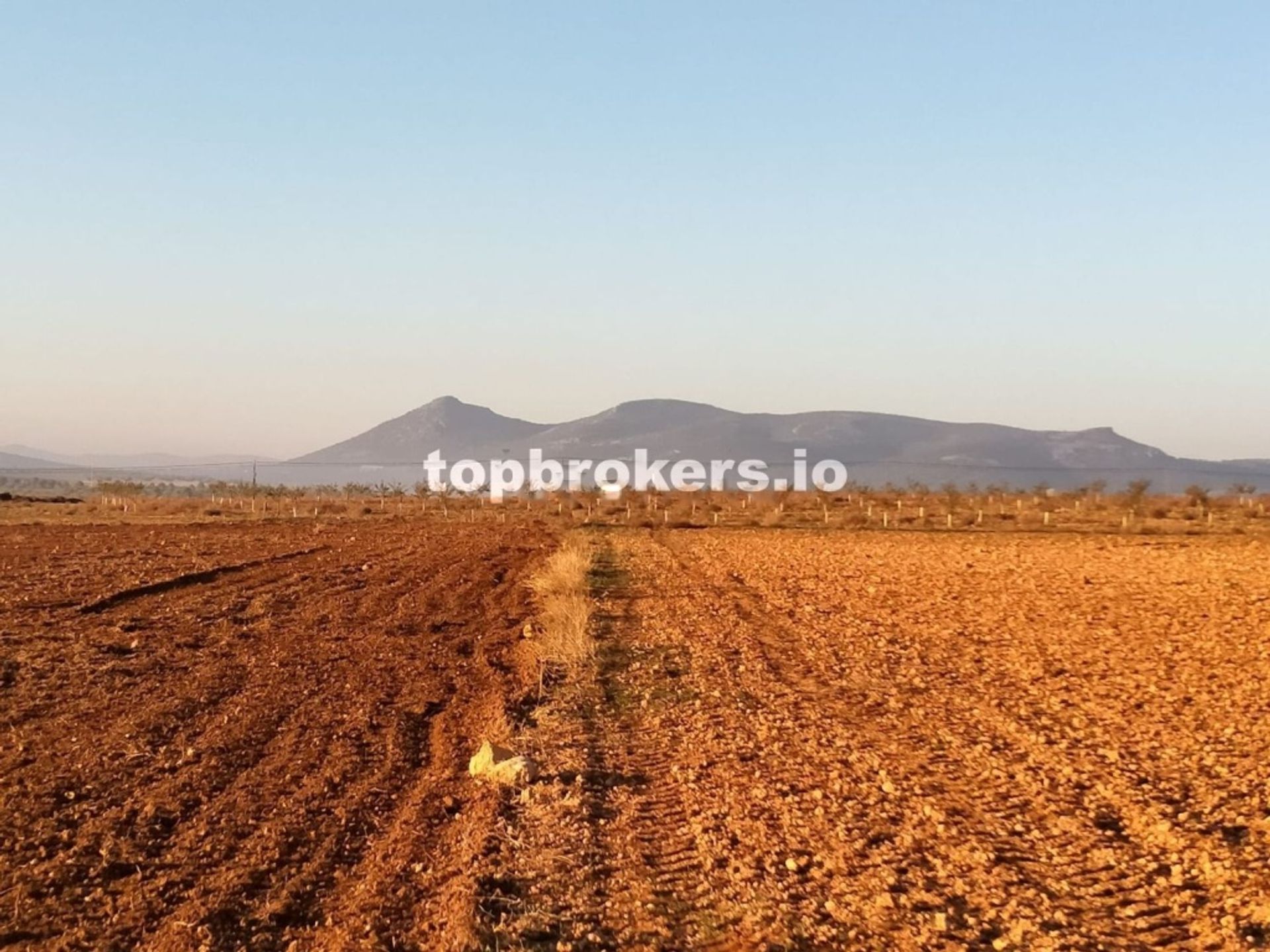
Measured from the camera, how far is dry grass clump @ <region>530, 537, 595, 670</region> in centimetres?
1362

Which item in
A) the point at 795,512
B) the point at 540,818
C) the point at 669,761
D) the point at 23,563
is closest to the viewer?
the point at 540,818

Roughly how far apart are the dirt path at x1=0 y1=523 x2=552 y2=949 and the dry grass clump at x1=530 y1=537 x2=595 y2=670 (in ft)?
1.71

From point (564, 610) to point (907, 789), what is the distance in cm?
933

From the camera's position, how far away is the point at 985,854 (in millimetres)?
6531

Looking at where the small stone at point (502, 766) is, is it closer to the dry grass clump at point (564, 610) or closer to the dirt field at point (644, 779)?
the dirt field at point (644, 779)

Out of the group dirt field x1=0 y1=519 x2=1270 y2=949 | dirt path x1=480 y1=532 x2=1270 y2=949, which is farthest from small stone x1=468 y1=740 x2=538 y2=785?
dirt path x1=480 y1=532 x2=1270 y2=949

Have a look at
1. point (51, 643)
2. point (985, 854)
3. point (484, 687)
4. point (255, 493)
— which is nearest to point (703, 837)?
point (985, 854)

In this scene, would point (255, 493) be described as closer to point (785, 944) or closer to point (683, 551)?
point (683, 551)

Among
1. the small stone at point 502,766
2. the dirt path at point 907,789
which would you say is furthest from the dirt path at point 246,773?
the dirt path at point 907,789

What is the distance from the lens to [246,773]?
8.35 meters

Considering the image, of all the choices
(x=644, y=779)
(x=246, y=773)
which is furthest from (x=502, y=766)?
(x=246, y=773)

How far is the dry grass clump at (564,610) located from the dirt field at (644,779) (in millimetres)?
422

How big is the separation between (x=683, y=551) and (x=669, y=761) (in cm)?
2351

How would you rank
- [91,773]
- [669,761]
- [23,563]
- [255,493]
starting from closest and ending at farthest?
[91,773], [669,761], [23,563], [255,493]
